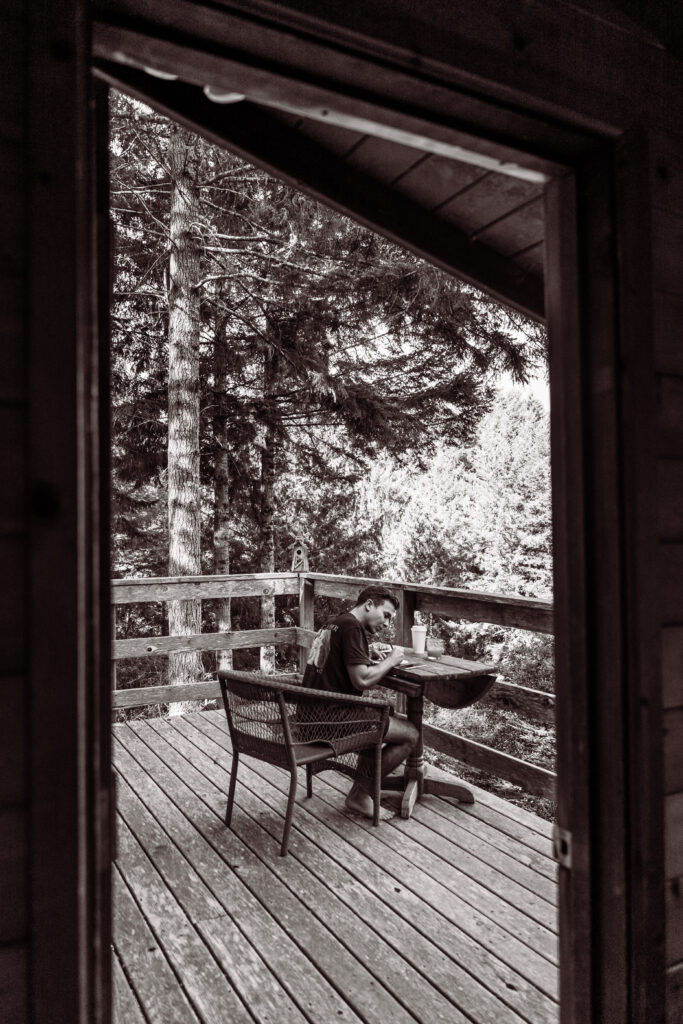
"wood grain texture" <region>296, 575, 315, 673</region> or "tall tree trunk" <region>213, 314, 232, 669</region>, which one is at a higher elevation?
"tall tree trunk" <region>213, 314, 232, 669</region>

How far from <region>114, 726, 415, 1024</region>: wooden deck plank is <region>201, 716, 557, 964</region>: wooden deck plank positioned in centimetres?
55

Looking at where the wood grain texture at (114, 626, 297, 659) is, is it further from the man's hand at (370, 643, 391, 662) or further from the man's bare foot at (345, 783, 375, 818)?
the man's bare foot at (345, 783, 375, 818)

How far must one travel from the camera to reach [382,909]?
8.69 feet

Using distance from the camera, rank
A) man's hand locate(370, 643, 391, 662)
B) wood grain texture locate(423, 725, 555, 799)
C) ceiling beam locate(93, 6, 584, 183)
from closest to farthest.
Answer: ceiling beam locate(93, 6, 584, 183)
wood grain texture locate(423, 725, 555, 799)
man's hand locate(370, 643, 391, 662)

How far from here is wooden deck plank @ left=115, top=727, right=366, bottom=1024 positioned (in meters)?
2.13

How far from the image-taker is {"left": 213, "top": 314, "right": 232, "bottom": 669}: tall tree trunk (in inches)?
374
